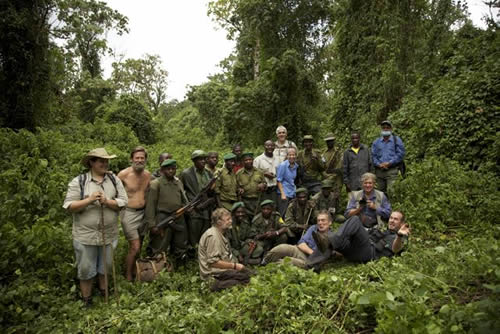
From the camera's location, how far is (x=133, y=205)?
5320mm

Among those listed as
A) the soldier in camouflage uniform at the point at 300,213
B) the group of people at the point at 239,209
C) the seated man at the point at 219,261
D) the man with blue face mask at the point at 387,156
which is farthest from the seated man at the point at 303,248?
the man with blue face mask at the point at 387,156

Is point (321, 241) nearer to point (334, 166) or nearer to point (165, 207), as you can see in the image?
point (165, 207)

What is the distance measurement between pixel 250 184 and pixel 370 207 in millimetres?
2127

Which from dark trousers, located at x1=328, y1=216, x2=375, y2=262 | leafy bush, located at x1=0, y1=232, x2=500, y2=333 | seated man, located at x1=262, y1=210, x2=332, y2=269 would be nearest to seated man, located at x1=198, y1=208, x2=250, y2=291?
leafy bush, located at x1=0, y1=232, x2=500, y2=333

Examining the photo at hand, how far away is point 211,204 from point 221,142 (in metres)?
12.4

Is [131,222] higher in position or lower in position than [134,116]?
lower

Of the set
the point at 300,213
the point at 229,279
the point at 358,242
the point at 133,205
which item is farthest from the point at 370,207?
the point at 133,205

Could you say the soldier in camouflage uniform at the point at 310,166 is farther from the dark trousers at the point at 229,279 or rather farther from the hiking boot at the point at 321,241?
the dark trousers at the point at 229,279

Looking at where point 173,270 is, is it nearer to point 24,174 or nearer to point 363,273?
point 363,273

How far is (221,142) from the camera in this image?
1842cm

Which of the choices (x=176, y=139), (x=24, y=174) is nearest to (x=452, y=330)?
(x=24, y=174)

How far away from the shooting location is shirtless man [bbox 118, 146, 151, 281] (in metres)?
5.28

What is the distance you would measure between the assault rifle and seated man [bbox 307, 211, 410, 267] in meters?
1.87

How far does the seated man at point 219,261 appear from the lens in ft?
15.5
